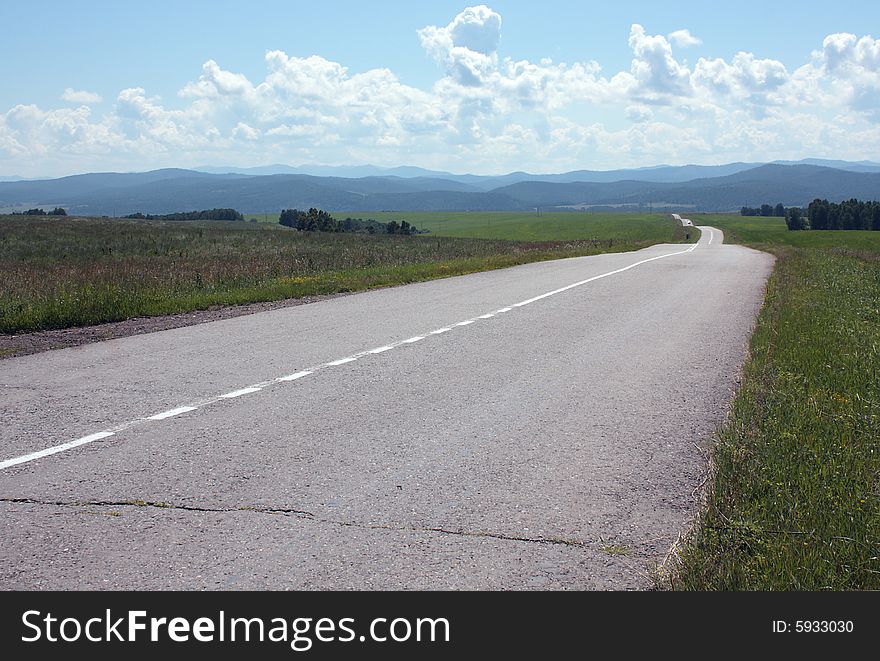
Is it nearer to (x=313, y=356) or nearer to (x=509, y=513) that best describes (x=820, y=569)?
(x=509, y=513)

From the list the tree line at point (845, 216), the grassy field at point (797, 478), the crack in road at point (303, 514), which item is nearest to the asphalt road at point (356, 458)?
the crack in road at point (303, 514)

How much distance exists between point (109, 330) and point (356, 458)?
27.2 feet

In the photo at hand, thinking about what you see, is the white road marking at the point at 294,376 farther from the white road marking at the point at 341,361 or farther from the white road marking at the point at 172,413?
the white road marking at the point at 172,413

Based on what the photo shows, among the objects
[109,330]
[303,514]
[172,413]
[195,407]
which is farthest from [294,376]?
[109,330]

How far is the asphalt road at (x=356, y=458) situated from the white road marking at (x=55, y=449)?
40mm

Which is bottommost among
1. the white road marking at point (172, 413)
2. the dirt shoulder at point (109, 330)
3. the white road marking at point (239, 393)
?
the dirt shoulder at point (109, 330)

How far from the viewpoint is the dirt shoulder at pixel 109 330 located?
1147cm

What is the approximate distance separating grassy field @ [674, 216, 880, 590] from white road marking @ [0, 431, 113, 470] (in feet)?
14.2

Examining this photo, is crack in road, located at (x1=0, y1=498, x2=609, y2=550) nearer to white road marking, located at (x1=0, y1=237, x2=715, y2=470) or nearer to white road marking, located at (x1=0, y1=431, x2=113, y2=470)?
white road marking, located at (x1=0, y1=431, x2=113, y2=470)

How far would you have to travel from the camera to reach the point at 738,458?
5.84 meters

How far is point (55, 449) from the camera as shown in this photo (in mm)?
6219

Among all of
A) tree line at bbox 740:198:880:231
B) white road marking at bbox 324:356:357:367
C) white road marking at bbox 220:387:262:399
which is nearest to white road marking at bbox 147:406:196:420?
white road marking at bbox 220:387:262:399
